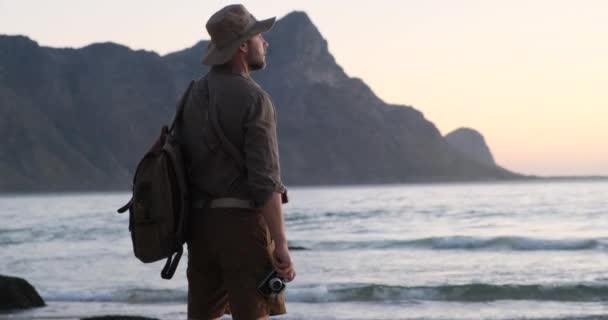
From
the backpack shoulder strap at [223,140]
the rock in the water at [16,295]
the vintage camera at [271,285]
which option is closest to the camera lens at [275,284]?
the vintage camera at [271,285]

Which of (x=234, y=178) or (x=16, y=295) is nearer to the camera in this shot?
(x=234, y=178)

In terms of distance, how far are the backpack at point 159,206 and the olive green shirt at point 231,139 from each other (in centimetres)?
9

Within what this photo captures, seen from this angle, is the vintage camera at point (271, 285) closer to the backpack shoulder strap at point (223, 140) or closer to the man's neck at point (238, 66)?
the backpack shoulder strap at point (223, 140)

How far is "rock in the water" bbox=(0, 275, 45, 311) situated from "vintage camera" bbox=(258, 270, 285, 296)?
9866mm

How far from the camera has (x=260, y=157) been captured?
335 centimetres

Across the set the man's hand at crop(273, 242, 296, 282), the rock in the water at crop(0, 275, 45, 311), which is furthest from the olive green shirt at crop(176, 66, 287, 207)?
the rock in the water at crop(0, 275, 45, 311)

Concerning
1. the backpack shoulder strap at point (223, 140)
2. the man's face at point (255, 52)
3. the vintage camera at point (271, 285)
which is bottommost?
the vintage camera at point (271, 285)

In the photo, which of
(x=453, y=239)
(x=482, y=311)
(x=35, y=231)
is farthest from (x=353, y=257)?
(x=35, y=231)

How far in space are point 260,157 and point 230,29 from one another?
0.53 m

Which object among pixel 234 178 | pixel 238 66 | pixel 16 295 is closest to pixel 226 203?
pixel 234 178

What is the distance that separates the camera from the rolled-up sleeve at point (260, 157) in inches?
131

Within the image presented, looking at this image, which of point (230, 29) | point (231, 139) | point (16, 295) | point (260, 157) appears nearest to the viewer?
point (260, 157)

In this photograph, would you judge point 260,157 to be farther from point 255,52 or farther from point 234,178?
point 255,52

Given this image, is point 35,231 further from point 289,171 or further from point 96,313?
point 289,171
